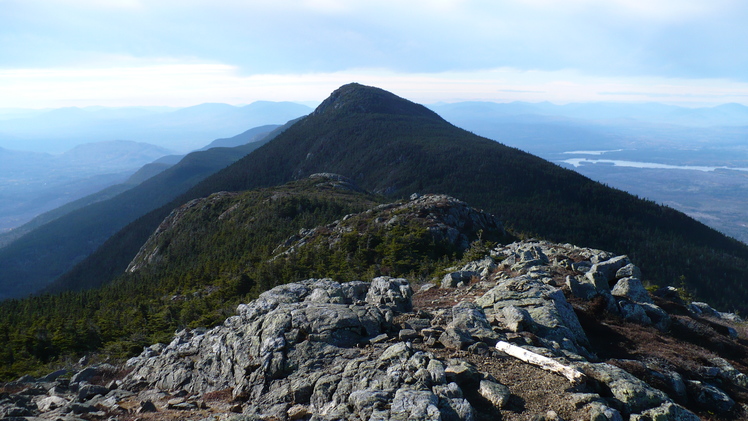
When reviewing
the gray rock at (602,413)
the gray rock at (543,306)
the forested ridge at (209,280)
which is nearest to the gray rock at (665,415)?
the gray rock at (602,413)

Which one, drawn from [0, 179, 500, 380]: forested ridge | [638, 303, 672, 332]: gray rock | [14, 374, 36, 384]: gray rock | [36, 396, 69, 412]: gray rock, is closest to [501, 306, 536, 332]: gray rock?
[638, 303, 672, 332]: gray rock

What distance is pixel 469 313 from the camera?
15391 millimetres

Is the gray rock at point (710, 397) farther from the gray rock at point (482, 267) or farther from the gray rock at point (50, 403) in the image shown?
the gray rock at point (50, 403)

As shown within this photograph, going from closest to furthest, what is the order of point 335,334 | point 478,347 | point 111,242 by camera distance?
point 478,347 → point 335,334 → point 111,242

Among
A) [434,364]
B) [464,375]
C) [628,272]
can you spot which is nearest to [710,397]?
[464,375]

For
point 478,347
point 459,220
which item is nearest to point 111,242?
point 459,220

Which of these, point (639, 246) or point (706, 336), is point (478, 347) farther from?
point (639, 246)

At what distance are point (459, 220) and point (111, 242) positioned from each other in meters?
123

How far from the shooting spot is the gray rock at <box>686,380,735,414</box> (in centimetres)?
1205

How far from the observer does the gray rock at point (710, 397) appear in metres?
12.1

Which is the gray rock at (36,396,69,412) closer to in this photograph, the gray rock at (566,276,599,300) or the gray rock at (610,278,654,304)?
the gray rock at (566,276,599,300)

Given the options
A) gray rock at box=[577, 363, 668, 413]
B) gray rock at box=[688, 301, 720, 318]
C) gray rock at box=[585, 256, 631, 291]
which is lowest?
gray rock at box=[688, 301, 720, 318]

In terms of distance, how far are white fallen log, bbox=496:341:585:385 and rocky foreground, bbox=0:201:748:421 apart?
33 millimetres

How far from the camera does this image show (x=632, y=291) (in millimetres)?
20094
